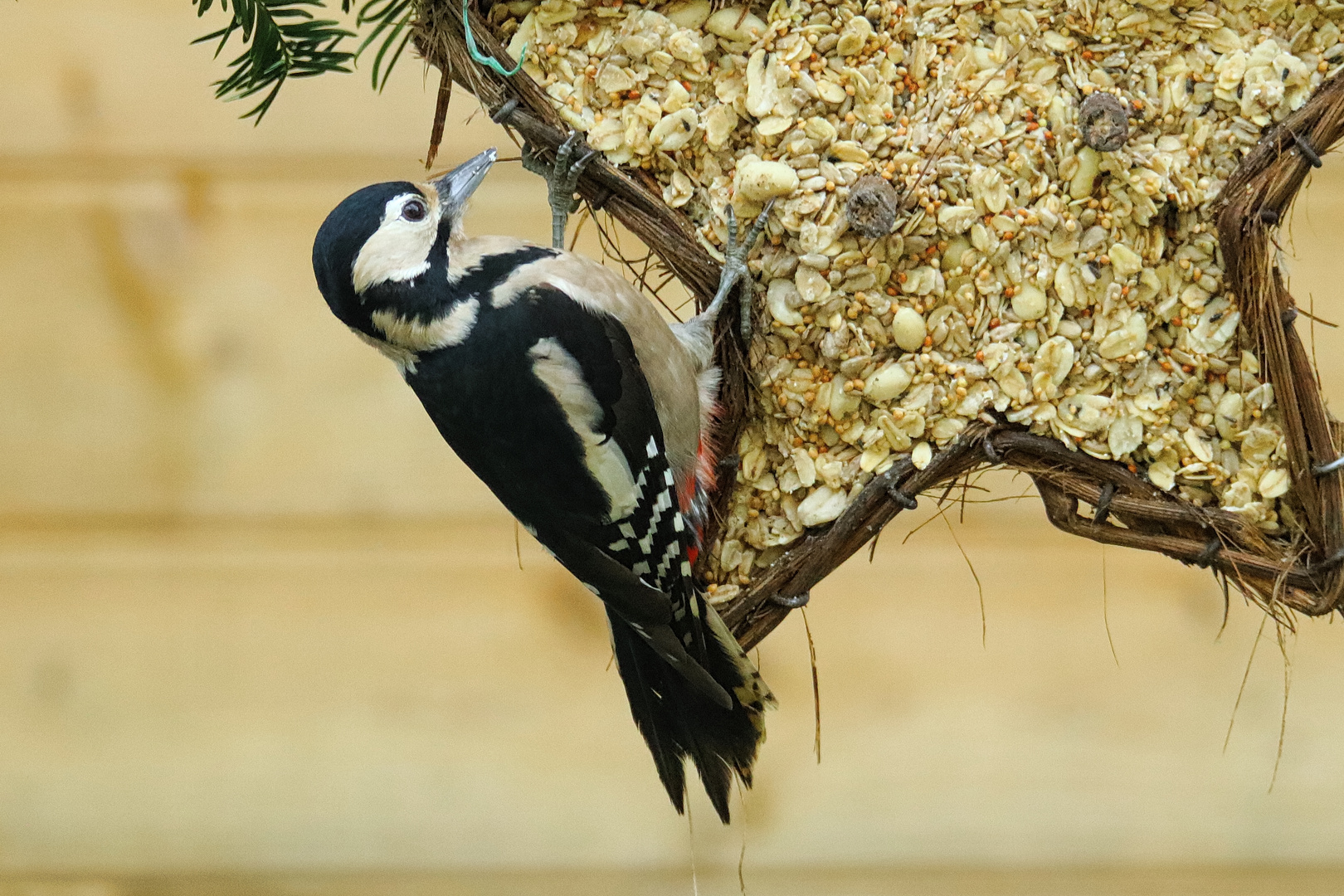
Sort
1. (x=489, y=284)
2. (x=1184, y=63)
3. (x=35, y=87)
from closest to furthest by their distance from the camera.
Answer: (x=1184, y=63) → (x=489, y=284) → (x=35, y=87)

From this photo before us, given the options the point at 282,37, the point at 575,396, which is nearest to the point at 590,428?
the point at 575,396

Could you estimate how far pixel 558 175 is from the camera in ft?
3.60

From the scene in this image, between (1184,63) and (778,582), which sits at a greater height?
(1184,63)

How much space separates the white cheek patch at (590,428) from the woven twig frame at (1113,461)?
11cm

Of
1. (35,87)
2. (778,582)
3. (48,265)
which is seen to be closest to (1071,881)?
(778,582)

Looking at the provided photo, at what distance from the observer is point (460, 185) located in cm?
114

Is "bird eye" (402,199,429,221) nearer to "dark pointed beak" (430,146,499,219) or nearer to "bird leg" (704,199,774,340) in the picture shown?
"dark pointed beak" (430,146,499,219)

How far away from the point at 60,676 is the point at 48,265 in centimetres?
67

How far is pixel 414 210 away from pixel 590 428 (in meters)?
0.26

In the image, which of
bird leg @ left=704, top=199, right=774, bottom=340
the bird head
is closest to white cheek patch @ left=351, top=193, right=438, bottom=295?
the bird head

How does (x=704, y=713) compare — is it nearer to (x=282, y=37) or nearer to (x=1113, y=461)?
(x=1113, y=461)

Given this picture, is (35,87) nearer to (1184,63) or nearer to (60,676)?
(60,676)

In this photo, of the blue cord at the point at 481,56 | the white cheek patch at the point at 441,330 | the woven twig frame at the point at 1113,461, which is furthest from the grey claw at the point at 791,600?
the blue cord at the point at 481,56

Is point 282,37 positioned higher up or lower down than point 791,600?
higher up
